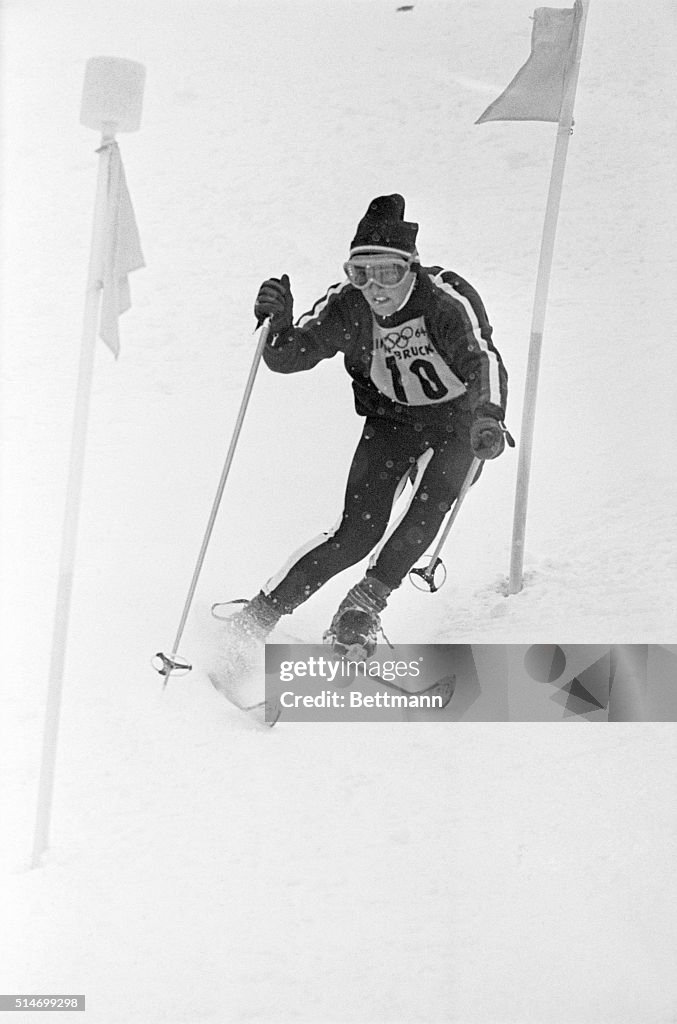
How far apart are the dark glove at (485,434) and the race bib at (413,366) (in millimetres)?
75

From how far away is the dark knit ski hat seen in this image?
84.9 inches

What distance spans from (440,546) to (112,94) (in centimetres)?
109


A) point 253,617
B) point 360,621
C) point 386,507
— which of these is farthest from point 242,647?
point 386,507

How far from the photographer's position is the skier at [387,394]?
7.01 feet

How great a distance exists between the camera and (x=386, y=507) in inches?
85.6

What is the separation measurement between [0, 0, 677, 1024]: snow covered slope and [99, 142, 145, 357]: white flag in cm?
3

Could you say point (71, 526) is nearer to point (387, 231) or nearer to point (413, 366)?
point (413, 366)

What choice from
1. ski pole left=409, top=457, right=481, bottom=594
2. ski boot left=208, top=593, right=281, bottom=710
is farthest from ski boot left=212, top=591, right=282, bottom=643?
ski pole left=409, top=457, right=481, bottom=594

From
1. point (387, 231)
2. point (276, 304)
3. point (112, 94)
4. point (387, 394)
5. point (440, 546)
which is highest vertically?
point (112, 94)

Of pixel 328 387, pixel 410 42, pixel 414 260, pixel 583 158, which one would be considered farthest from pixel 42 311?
pixel 583 158

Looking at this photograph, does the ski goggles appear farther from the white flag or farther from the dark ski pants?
the white flag

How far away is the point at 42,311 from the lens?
2.17 metres

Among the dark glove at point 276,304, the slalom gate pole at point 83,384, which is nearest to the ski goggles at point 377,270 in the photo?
the dark glove at point 276,304

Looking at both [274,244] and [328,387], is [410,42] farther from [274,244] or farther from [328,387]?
[328,387]
